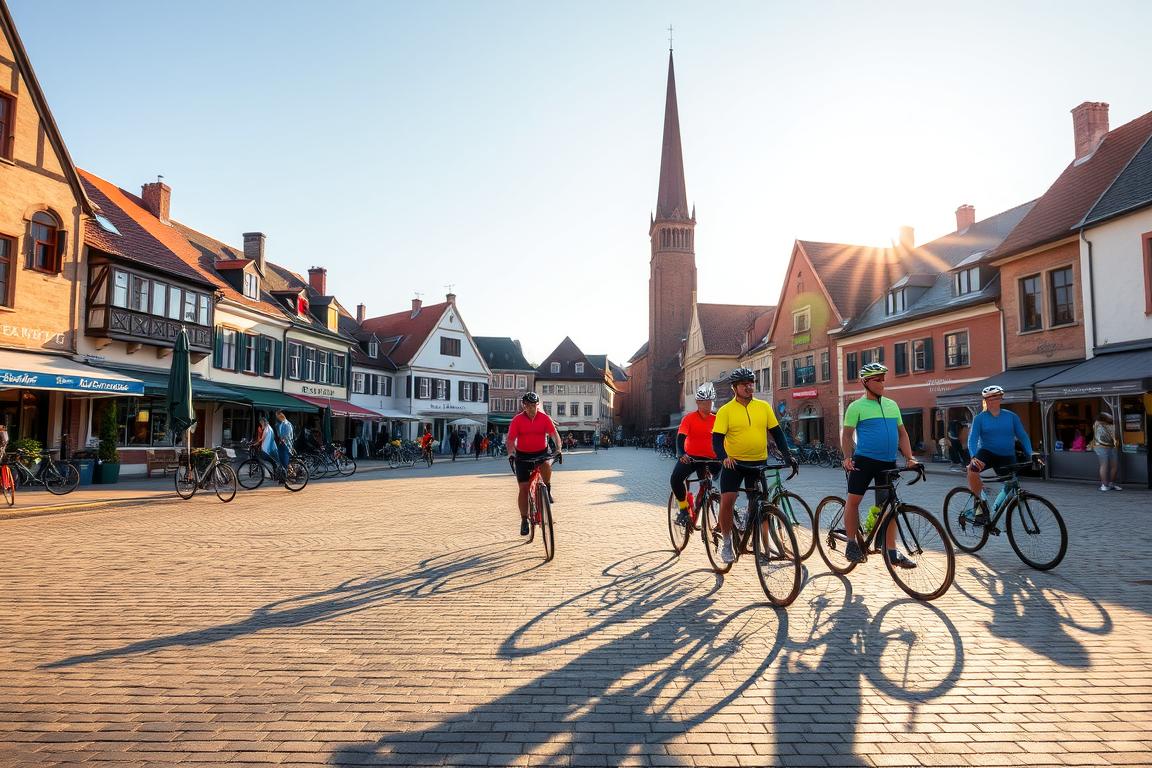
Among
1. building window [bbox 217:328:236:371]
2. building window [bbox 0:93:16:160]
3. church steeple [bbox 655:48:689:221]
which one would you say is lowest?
building window [bbox 217:328:236:371]

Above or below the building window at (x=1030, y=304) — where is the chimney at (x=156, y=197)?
above

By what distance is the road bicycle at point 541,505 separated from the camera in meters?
8.20

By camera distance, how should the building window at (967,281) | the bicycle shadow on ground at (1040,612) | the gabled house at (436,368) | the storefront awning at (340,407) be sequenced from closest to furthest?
the bicycle shadow on ground at (1040,612) < the building window at (967,281) < the storefront awning at (340,407) < the gabled house at (436,368)

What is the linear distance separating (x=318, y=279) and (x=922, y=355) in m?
33.0

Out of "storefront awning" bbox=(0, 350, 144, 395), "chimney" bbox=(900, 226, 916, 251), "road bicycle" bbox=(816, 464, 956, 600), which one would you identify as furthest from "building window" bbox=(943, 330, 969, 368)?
"storefront awning" bbox=(0, 350, 144, 395)

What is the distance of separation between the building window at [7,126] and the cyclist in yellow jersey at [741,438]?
70.6 ft

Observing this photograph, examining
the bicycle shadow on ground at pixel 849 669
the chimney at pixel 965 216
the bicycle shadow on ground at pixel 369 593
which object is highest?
Answer: the chimney at pixel 965 216

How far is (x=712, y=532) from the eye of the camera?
7602mm

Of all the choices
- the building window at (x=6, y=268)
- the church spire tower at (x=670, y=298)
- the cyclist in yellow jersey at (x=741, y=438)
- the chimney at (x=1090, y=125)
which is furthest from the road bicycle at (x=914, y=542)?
the church spire tower at (x=670, y=298)

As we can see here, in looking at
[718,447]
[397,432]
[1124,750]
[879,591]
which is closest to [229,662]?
[718,447]

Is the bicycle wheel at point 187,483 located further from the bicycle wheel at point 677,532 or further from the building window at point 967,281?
the building window at point 967,281

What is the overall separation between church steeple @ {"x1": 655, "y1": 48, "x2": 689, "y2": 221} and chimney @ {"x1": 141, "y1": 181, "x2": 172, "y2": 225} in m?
63.3

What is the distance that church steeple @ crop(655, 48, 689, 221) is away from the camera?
86.4 metres

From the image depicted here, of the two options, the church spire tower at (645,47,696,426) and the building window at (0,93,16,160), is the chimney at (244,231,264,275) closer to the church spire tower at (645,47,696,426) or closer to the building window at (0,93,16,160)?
the building window at (0,93,16,160)
